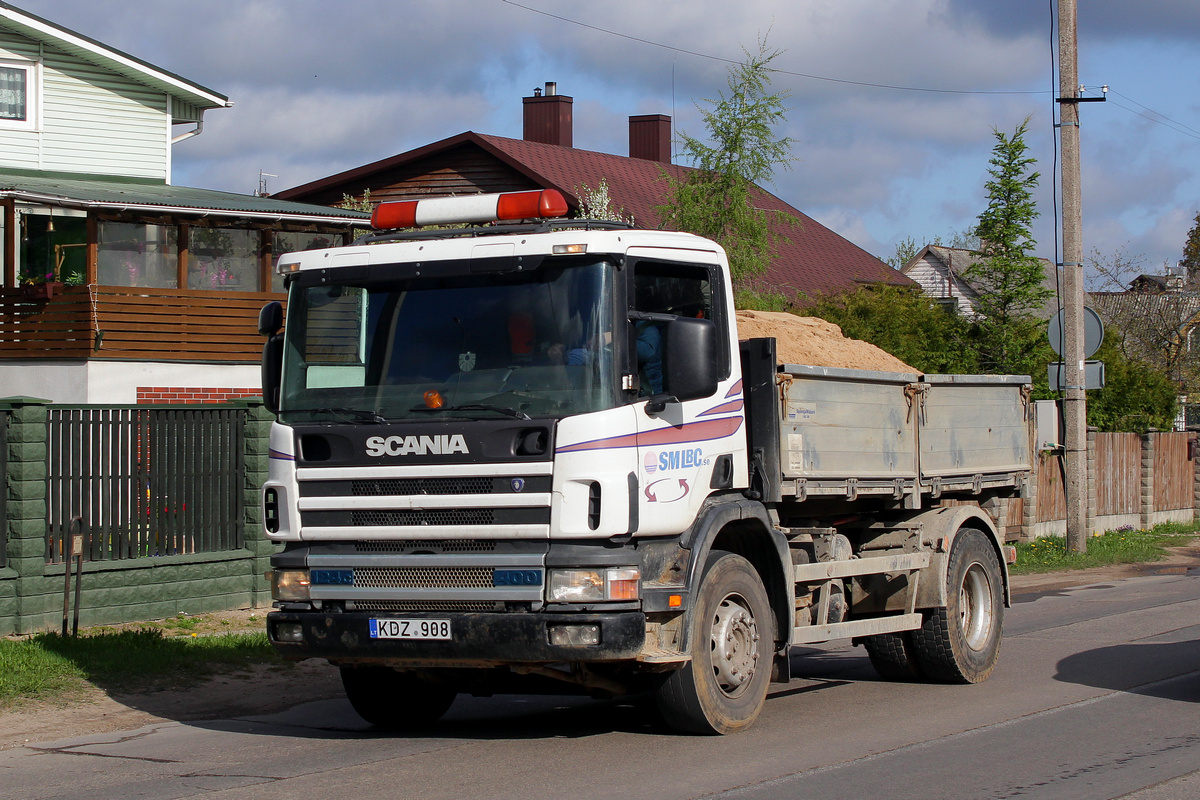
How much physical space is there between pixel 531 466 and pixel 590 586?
67 centimetres

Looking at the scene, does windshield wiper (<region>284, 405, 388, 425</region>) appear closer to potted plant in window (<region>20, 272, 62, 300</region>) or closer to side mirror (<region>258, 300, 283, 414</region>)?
side mirror (<region>258, 300, 283, 414</region>)

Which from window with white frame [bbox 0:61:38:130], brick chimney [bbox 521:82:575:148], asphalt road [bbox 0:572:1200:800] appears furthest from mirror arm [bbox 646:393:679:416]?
brick chimney [bbox 521:82:575:148]

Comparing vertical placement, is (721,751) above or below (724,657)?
below

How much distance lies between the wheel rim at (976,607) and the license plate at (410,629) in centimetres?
455

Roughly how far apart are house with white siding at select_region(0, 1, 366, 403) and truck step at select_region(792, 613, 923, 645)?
46.5 ft

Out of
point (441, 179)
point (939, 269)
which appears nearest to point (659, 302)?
point (441, 179)

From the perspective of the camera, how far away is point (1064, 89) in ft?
65.0

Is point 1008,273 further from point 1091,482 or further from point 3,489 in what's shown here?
point 3,489

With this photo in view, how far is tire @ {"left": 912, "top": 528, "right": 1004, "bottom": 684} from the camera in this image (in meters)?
9.52

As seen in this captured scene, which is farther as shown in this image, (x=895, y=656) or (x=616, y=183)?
(x=616, y=183)

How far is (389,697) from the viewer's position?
8258 millimetres

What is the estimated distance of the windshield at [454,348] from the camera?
6.82 metres

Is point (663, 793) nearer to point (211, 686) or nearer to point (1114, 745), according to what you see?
point (1114, 745)

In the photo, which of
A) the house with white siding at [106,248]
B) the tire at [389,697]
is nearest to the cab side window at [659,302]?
the tire at [389,697]
